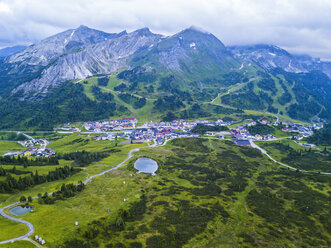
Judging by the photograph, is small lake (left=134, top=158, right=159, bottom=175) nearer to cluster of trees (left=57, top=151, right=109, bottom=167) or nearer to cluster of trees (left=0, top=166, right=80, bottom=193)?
cluster of trees (left=57, top=151, right=109, bottom=167)

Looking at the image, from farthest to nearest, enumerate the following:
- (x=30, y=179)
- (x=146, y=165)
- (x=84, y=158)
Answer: (x=84, y=158), (x=146, y=165), (x=30, y=179)

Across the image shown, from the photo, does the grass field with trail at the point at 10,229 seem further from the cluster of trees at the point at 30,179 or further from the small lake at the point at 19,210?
the cluster of trees at the point at 30,179

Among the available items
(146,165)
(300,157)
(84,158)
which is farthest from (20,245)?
(300,157)

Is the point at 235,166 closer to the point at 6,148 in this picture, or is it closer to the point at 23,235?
the point at 23,235

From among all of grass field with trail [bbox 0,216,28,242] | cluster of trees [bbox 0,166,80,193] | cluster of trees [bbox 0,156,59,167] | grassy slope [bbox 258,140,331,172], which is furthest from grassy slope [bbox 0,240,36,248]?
grassy slope [bbox 258,140,331,172]

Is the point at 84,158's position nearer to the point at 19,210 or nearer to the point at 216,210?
the point at 19,210
